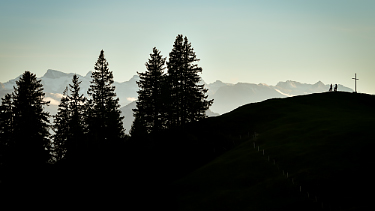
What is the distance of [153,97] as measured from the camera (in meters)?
70.2

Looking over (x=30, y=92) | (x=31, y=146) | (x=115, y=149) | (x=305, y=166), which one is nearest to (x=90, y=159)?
(x=115, y=149)

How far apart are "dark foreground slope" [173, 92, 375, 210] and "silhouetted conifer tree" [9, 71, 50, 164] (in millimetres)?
24641

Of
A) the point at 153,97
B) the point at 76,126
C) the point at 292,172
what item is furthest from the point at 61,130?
the point at 292,172

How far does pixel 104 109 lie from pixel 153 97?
9.18 metres

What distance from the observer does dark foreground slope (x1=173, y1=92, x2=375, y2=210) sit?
31.9m

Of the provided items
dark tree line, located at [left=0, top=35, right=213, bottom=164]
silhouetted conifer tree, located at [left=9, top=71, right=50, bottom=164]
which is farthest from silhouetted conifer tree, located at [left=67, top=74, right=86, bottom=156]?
silhouetted conifer tree, located at [left=9, top=71, right=50, bottom=164]

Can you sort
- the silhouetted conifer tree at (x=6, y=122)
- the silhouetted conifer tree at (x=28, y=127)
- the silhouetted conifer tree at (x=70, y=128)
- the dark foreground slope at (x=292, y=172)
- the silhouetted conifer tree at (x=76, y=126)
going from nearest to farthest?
the dark foreground slope at (x=292, y=172) → the silhouetted conifer tree at (x=28, y=127) → the silhouetted conifer tree at (x=6, y=122) → the silhouetted conifer tree at (x=76, y=126) → the silhouetted conifer tree at (x=70, y=128)

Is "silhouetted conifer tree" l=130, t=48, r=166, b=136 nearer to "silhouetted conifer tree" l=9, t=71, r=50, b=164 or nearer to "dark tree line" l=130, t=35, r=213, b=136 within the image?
"dark tree line" l=130, t=35, r=213, b=136

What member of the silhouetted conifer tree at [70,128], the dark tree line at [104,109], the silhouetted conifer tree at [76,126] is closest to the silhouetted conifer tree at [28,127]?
the dark tree line at [104,109]

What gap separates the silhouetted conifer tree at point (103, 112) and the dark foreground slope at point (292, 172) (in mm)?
22572

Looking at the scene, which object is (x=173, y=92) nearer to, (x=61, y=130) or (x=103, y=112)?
(x=103, y=112)

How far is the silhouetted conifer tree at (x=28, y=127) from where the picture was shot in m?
54.6

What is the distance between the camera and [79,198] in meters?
42.6

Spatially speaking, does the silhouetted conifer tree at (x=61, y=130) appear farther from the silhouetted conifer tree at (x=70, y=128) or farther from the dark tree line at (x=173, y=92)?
the dark tree line at (x=173, y=92)
